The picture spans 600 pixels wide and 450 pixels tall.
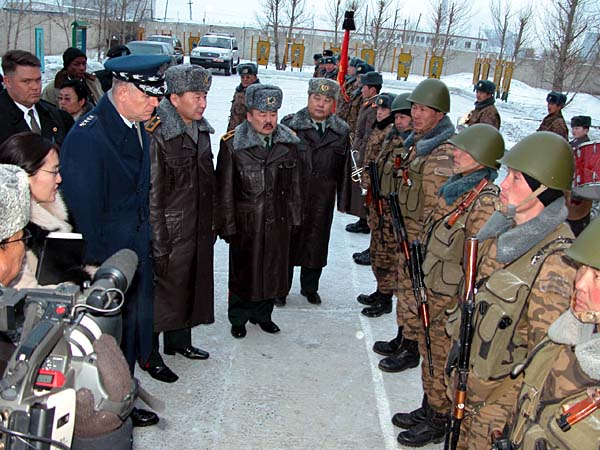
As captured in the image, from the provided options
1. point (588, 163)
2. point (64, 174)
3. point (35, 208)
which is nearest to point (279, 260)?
point (64, 174)

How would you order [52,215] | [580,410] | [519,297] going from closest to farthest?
[580,410]
[519,297]
[52,215]

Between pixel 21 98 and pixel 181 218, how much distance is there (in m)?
1.90

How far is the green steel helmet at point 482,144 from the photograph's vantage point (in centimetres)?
347

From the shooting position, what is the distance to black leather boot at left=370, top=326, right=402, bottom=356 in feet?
15.8

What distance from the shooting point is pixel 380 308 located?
555cm

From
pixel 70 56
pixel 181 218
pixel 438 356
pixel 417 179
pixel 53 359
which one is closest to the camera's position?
pixel 53 359

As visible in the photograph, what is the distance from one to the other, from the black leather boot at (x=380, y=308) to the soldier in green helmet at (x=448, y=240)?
1734mm

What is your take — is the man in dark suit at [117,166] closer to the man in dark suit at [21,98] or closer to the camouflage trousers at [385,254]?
the man in dark suit at [21,98]

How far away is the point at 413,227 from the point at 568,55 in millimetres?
21093

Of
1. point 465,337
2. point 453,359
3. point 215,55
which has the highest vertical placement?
point 215,55

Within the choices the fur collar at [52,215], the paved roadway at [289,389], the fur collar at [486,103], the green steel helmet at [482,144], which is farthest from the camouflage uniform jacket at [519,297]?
the fur collar at [486,103]

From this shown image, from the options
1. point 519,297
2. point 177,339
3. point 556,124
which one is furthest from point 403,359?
point 556,124

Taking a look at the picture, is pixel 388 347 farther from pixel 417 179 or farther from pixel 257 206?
pixel 257 206

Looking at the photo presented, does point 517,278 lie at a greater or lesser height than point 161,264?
greater
